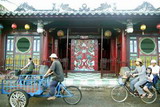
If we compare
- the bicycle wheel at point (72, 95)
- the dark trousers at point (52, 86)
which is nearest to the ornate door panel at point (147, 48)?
the bicycle wheel at point (72, 95)

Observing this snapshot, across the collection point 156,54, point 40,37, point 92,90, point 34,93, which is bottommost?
point 92,90

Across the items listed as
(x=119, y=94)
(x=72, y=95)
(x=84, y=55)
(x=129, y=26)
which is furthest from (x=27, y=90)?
(x=129, y=26)

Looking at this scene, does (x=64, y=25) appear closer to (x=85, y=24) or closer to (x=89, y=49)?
(x=85, y=24)

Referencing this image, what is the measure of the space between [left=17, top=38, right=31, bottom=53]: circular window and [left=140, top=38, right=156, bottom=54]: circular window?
6.86 metres

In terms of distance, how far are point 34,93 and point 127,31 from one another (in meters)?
5.57

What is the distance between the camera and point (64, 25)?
7441mm

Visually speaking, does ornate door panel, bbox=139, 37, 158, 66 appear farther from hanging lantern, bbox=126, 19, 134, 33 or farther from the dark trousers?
the dark trousers

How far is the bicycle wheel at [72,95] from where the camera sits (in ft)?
13.4

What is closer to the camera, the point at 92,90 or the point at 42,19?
the point at 92,90

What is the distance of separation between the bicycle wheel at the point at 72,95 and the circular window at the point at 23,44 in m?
4.56

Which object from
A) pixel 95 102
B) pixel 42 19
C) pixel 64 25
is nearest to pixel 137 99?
pixel 95 102

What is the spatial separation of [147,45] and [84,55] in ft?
13.2

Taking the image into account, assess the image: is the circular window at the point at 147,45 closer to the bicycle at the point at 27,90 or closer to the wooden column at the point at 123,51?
the wooden column at the point at 123,51

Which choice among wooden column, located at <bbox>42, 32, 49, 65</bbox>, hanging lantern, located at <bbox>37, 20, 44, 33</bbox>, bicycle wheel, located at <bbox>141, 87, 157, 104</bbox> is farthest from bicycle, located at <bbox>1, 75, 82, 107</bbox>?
hanging lantern, located at <bbox>37, 20, 44, 33</bbox>
